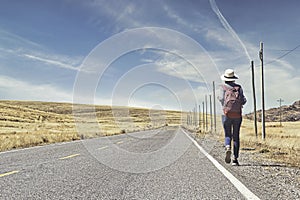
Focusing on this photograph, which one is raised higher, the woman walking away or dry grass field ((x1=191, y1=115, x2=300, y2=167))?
the woman walking away

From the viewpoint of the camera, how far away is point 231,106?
9.31m

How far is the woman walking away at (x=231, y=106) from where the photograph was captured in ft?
30.6

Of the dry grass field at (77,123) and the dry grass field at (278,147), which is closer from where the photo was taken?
the dry grass field at (278,147)

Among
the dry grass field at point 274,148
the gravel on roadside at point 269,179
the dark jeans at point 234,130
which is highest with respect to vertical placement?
the dark jeans at point 234,130

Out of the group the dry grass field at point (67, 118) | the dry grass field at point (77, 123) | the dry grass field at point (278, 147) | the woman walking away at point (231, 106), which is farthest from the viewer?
the dry grass field at point (67, 118)

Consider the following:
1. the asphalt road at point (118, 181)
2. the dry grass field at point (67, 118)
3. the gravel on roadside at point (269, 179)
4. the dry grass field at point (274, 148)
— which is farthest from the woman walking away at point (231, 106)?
the dry grass field at point (67, 118)

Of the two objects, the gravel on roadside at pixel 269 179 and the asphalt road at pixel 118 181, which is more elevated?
the gravel on roadside at pixel 269 179

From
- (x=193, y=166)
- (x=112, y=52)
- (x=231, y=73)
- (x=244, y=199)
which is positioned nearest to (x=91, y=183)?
(x=244, y=199)

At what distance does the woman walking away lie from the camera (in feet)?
30.6

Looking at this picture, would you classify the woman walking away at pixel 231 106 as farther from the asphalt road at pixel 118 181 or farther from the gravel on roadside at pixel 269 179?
the asphalt road at pixel 118 181

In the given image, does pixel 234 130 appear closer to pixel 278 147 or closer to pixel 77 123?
pixel 278 147

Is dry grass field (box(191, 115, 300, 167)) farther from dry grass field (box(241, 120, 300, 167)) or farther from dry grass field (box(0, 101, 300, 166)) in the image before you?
dry grass field (box(0, 101, 300, 166))

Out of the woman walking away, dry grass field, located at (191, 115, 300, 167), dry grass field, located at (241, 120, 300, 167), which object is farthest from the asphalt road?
dry grass field, located at (241, 120, 300, 167)

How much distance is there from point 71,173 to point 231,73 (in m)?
4.75
